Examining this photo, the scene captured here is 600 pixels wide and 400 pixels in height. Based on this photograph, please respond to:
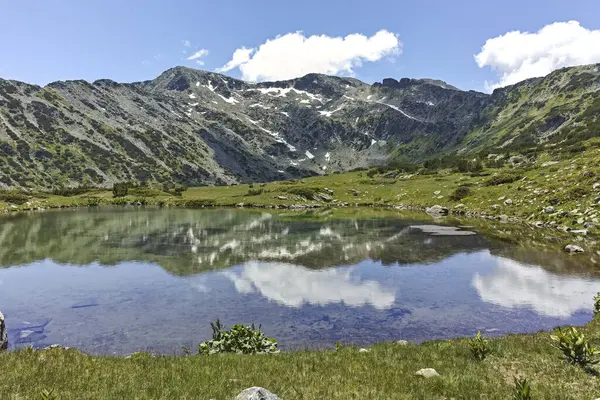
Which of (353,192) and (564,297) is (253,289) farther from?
(353,192)

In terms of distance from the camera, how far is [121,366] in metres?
13.9

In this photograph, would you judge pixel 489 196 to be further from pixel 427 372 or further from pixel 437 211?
pixel 427 372

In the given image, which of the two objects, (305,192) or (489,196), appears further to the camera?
(305,192)

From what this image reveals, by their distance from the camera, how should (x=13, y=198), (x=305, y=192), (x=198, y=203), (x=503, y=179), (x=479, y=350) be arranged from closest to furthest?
(x=479, y=350)
(x=503, y=179)
(x=13, y=198)
(x=198, y=203)
(x=305, y=192)


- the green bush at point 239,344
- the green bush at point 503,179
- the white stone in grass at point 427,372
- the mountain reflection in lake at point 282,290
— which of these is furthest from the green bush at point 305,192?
the white stone in grass at point 427,372

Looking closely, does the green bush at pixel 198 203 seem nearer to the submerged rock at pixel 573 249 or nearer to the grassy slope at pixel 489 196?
the grassy slope at pixel 489 196

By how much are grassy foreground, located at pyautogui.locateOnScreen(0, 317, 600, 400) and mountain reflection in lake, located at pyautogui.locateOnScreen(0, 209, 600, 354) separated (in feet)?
24.9

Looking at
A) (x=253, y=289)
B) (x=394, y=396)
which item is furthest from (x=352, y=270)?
(x=394, y=396)

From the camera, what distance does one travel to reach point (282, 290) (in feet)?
116

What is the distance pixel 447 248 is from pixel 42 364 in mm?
52023

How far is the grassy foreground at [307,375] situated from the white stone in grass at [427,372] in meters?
0.32

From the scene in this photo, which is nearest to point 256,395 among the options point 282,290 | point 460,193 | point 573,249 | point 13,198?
point 282,290

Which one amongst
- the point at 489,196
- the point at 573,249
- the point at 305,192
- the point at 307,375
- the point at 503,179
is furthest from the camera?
the point at 305,192

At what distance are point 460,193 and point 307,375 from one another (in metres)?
110
